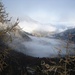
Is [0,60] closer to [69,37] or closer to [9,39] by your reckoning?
[9,39]

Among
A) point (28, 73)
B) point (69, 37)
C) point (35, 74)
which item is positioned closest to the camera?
point (69, 37)

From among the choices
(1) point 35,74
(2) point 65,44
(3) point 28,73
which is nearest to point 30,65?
(3) point 28,73

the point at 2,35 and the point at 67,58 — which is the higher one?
the point at 2,35

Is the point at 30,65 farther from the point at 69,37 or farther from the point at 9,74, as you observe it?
the point at 69,37

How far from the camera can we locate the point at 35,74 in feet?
374

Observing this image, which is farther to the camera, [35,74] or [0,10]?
[35,74]

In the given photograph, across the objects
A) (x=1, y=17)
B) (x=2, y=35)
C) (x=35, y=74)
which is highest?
(x=1, y=17)

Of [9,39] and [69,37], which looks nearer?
[9,39]

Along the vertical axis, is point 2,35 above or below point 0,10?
below

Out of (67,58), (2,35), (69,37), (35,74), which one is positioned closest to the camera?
(2,35)

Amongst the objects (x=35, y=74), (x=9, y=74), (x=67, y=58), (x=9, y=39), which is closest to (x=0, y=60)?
(x=9, y=39)

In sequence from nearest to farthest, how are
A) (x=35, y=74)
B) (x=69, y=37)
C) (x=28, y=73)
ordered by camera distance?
1. (x=69, y=37)
2. (x=35, y=74)
3. (x=28, y=73)

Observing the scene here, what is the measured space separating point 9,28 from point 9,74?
9377 centimetres

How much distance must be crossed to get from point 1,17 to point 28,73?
110 meters
